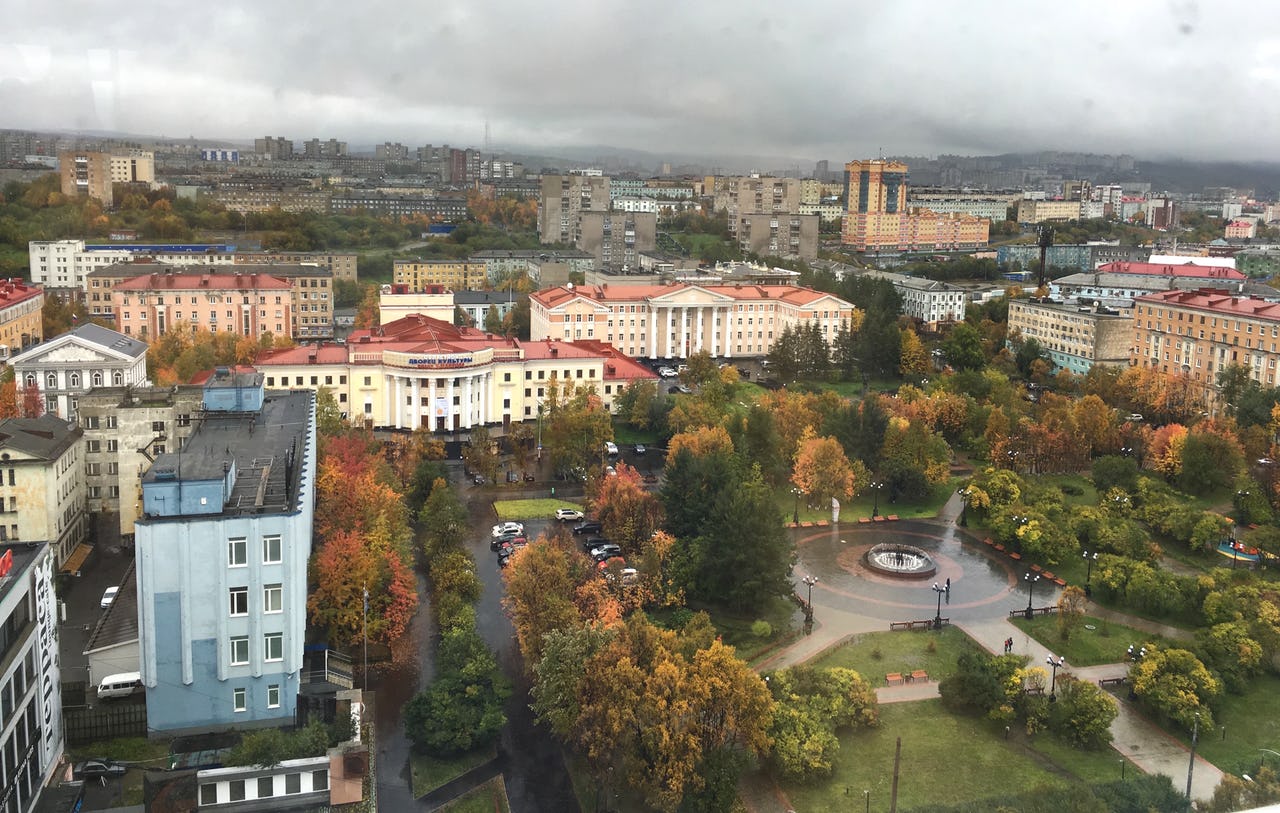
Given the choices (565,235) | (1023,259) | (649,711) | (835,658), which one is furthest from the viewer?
(1023,259)

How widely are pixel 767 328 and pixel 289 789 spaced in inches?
1290

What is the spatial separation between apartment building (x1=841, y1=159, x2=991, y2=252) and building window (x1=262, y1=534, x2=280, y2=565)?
6595 cm

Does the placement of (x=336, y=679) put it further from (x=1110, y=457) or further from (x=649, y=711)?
(x=1110, y=457)

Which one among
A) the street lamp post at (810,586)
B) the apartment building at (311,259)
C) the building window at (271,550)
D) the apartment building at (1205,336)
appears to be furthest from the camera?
the apartment building at (311,259)

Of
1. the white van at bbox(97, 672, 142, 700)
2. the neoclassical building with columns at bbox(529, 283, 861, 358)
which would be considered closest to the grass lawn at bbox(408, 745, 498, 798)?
the white van at bbox(97, 672, 142, 700)

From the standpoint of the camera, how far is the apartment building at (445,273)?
52250 mm

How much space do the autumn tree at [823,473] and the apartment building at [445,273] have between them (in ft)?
105

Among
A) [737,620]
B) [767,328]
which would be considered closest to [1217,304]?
[767,328]

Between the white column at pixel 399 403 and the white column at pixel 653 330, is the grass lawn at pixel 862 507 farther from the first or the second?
the white column at pixel 653 330

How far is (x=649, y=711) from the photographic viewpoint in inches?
465

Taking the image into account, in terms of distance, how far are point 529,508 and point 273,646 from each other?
37.3 feet

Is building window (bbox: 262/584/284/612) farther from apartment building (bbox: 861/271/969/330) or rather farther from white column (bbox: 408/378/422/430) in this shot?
apartment building (bbox: 861/271/969/330)

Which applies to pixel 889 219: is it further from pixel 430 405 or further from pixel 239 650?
pixel 239 650

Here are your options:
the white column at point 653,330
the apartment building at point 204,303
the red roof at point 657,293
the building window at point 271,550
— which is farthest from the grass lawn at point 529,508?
the apartment building at point 204,303
